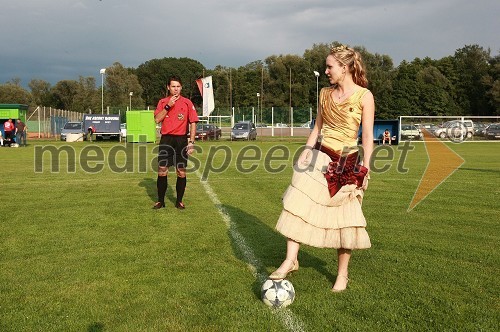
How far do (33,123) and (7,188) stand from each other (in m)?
44.9

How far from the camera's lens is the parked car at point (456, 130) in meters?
41.6

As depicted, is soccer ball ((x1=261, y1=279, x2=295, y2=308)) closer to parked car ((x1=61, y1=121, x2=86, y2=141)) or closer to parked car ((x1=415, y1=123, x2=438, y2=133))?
parked car ((x1=61, y1=121, x2=86, y2=141))

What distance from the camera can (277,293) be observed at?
153 inches

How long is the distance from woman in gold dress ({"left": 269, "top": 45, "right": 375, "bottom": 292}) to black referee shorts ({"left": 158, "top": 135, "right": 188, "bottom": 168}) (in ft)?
13.7

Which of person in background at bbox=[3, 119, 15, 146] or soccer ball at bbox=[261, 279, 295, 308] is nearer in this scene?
soccer ball at bbox=[261, 279, 295, 308]

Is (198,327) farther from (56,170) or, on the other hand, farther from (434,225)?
(56,170)

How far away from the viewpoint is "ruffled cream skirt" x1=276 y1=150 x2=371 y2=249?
4191 millimetres

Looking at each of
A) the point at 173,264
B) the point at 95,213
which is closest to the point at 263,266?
the point at 173,264

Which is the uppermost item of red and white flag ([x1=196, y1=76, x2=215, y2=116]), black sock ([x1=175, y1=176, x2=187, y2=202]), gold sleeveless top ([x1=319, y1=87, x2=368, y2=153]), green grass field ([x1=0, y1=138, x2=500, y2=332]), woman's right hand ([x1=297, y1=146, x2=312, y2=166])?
red and white flag ([x1=196, y1=76, x2=215, y2=116])

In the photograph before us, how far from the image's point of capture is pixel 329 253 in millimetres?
5574

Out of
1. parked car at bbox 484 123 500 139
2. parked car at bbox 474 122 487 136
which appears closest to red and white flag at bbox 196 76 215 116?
parked car at bbox 474 122 487 136

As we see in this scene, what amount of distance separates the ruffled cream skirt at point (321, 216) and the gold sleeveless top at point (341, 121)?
299 millimetres

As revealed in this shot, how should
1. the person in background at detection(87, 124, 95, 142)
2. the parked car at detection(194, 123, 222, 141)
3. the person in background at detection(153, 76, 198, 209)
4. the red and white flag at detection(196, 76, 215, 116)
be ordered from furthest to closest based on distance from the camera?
the parked car at detection(194, 123, 222, 141) → the person in background at detection(87, 124, 95, 142) → the red and white flag at detection(196, 76, 215, 116) → the person in background at detection(153, 76, 198, 209)

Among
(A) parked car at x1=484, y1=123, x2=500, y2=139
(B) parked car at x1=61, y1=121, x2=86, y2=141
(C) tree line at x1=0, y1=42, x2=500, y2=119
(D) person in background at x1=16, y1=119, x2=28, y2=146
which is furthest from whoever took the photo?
(C) tree line at x1=0, y1=42, x2=500, y2=119
